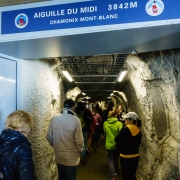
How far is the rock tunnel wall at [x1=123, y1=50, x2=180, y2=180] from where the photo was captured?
116 inches

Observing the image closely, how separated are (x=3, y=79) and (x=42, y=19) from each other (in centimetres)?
106

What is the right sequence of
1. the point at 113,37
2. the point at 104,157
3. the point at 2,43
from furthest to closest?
the point at 104,157 < the point at 2,43 < the point at 113,37

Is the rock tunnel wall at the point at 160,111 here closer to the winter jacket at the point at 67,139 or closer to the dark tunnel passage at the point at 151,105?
the dark tunnel passage at the point at 151,105

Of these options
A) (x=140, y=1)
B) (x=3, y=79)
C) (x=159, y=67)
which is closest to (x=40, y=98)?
(x=3, y=79)

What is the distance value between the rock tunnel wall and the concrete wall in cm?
172

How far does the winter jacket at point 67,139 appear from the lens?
3449 millimetres

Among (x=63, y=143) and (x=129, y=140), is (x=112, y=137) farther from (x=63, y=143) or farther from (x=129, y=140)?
(x=63, y=143)

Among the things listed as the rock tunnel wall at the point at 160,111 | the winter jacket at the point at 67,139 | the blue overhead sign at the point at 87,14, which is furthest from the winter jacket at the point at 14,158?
the rock tunnel wall at the point at 160,111

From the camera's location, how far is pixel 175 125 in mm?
2959

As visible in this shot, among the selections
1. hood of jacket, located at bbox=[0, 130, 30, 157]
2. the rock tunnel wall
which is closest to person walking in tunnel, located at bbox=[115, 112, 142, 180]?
the rock tunnel wall

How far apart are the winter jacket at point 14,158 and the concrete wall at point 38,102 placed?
1172mm

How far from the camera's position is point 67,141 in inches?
136

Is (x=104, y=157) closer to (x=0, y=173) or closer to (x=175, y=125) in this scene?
(x=175, y=125)

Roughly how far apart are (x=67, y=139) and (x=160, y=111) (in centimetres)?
167
